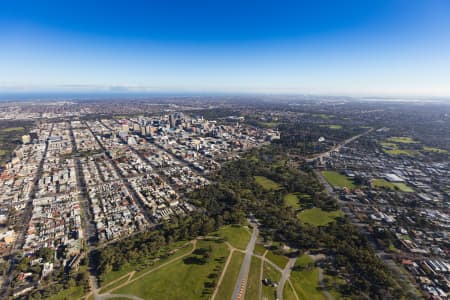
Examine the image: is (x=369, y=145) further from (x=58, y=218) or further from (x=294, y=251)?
(x=58, y=218)

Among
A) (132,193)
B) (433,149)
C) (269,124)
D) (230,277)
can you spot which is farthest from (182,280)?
(269,124)

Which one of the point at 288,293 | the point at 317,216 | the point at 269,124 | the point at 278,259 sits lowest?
the point at 288,293

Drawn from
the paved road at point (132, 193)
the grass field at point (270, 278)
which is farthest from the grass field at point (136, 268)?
the grass field at point (270, 278)

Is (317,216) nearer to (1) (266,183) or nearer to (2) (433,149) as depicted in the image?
(1) (266,183)

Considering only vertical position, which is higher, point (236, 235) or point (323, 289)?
point (236, 235)

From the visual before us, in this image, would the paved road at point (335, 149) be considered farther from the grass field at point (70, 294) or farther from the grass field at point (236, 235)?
the grass field at point (70, 294)

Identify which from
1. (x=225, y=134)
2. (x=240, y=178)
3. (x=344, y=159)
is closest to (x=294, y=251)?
(x=240, y=178)

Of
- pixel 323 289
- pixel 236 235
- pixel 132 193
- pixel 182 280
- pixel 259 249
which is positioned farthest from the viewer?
pixel 132 193

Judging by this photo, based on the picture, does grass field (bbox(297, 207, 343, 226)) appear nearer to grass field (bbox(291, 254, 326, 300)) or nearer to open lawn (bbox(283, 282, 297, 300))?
grass field (bbox(291, 254, 326, 300))
